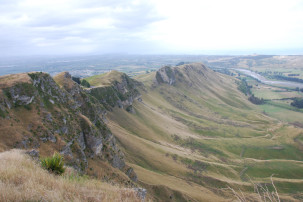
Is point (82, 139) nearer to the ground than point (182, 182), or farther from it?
farther from it

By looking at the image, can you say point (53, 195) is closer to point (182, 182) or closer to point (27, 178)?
point (27, 178)

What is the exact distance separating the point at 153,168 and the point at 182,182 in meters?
12.1

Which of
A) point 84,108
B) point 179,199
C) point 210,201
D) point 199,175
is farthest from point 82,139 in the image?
point 199,175

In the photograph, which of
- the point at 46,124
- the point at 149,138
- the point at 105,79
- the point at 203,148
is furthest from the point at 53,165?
the point at 105,79

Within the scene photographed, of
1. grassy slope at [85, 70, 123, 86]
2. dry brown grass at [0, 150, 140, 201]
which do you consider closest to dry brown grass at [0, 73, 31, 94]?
dry brown grass at [0, 150, 140, 201]

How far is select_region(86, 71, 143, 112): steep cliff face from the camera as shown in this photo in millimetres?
95938

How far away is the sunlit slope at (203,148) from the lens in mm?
70312

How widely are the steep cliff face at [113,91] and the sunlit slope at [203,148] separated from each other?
5.90 m

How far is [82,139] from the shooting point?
46.6 meters

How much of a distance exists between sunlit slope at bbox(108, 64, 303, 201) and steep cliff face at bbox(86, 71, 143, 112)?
5.90 metres

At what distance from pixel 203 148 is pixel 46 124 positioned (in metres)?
87.0

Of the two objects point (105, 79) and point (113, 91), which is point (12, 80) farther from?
point (105, 79)

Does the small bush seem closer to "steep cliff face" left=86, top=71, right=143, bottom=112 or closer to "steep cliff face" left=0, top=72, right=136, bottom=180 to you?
"steep cliff face" left=0, top=72, right=136, bottom=180

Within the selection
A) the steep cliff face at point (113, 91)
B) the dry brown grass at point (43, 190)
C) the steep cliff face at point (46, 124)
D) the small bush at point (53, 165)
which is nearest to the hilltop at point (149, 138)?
the steep cliff face at point (46, 124)
